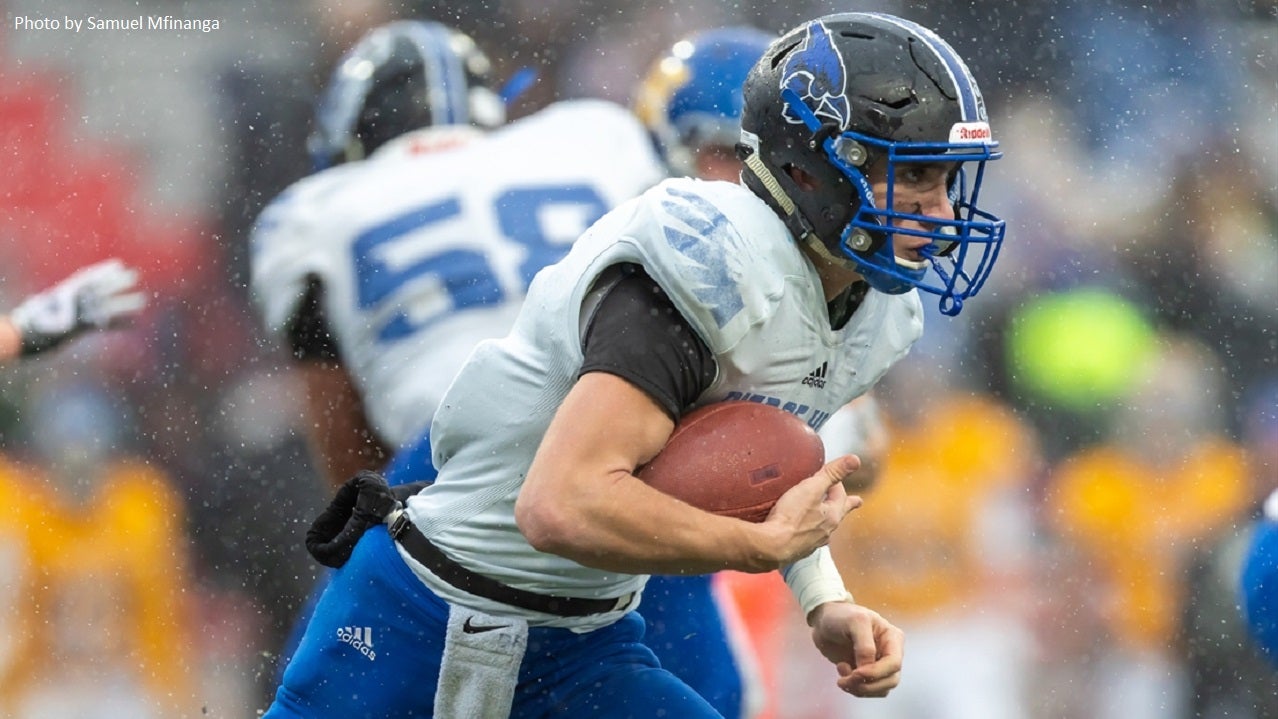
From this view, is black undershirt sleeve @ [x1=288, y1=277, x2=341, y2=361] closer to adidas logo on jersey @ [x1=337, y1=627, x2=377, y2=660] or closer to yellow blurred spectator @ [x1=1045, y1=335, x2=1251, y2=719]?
adidas logo on jersey @ [x1=337, y1=627, x2=377, y2=660]

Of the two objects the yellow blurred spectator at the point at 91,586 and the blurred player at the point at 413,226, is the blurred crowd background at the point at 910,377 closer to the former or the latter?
the yellow blurred spectator at the point at 91,586

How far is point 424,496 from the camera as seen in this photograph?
2.13 meters

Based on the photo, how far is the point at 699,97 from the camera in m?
3.66

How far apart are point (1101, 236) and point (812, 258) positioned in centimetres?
317

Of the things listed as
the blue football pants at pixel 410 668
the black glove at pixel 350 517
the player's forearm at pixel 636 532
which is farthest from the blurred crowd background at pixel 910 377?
the player's forearm at pixel 636 532

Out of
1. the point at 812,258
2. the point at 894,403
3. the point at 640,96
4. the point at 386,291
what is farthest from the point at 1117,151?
the point at 812,258

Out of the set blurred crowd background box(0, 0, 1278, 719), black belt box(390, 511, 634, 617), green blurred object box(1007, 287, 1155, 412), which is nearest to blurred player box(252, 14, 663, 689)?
blurred crowd background box(0, 0, 1278, 719)

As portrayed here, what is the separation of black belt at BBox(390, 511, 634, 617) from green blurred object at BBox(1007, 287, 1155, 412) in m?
3.06

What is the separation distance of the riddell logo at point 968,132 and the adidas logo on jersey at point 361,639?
3.04ft

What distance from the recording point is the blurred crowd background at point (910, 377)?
4242mm

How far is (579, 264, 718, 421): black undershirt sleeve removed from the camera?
1.76 meters

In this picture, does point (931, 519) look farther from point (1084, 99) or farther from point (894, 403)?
point (1084, 99)

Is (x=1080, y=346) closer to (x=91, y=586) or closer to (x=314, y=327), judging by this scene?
(x=314, y=327)

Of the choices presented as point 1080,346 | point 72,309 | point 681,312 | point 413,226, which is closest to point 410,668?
point 681,312
